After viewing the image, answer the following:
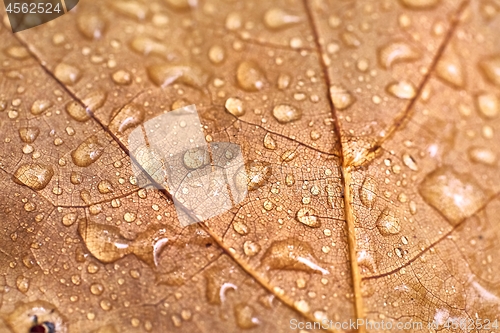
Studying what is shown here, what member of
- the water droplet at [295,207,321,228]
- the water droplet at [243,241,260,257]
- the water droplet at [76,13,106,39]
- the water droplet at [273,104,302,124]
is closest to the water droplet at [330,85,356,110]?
the water droplet at [273,104,302,124]

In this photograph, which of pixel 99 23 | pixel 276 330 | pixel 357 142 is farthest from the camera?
pixel 99 23

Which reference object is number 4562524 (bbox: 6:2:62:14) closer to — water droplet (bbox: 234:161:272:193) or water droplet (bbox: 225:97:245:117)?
water droplet (bbox: 225:97:245:117)

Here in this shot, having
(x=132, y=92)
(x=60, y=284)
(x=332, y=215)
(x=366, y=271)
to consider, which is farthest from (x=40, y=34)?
(x=366, y=271)

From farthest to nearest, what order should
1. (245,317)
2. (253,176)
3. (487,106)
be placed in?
(487,106), (253,176), (245,317)

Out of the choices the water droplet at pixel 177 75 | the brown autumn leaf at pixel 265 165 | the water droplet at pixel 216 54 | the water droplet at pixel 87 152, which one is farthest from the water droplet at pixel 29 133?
the water droplet at pixel 216 54

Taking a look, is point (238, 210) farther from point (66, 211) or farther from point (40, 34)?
point (40, 34)

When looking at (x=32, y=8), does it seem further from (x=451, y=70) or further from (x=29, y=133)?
(x=451, y=70)

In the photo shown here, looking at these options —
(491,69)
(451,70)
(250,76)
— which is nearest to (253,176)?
(250,76)
